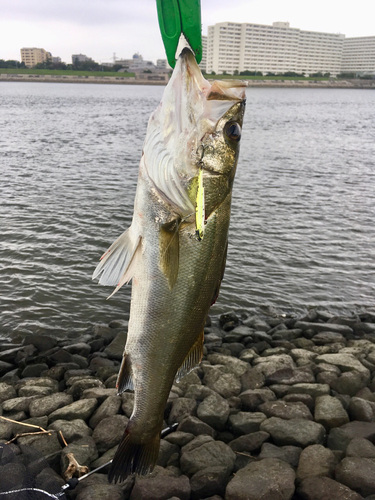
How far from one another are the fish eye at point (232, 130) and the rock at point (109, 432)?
4032mm

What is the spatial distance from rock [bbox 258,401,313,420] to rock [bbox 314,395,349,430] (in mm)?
136

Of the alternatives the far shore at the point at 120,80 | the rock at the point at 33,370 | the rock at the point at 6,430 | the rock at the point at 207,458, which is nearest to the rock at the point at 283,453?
Answer: the rock at the point at 207,458

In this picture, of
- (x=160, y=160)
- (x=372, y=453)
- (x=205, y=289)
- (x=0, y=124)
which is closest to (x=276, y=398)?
(x=372, y=453)

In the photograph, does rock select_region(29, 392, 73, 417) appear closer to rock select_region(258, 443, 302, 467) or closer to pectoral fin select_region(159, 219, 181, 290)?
rock select_region(258, 443, 302, 467)

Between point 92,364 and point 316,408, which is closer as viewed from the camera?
point 316,408

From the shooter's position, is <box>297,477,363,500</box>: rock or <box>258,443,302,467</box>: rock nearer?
<box>297,477,363,500</box>: rock

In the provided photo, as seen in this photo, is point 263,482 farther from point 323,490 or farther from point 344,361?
point 344,361

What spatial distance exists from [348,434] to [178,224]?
4001 mm

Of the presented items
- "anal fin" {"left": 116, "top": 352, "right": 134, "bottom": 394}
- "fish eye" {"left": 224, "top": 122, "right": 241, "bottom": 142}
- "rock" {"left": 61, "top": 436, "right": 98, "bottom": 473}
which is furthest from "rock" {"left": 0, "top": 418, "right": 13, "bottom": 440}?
"fish eye" {"left": 224, "top": 122, "right": 241, "bottom": 142}

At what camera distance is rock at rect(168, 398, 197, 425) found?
6121mm

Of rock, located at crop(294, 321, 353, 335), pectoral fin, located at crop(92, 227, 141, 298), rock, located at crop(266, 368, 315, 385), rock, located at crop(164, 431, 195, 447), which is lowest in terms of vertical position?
rock, located at crop(294, 321, 353, 335)

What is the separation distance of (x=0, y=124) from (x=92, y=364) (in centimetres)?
3683

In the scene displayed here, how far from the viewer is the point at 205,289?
330 cm

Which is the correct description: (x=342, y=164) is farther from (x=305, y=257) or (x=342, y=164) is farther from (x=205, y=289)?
(x=205, y=289)
